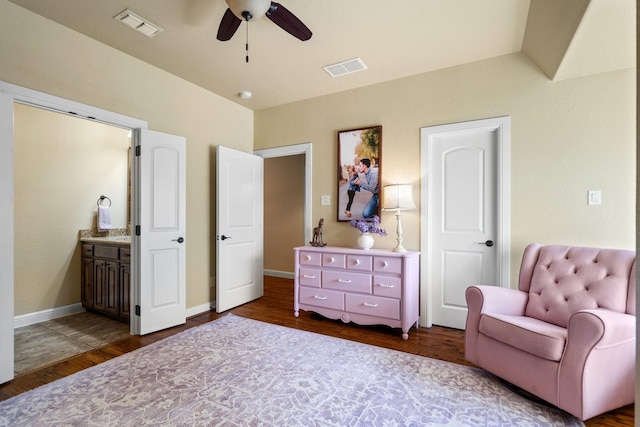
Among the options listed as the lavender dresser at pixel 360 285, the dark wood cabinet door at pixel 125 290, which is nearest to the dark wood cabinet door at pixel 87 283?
the dark wood cabinet door at pixel 125 290

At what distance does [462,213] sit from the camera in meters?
3.06

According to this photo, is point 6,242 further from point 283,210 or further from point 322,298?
point 283,210

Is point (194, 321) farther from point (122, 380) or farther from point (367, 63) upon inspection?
point (367, 63)

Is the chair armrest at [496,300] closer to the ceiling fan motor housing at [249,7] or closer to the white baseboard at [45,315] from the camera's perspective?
the ceiling fan motor housing at [249,7]

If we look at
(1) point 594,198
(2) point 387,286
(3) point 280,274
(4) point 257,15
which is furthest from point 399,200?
(3) point 280,274

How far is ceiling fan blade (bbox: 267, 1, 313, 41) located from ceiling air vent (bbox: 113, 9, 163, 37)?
117 cm

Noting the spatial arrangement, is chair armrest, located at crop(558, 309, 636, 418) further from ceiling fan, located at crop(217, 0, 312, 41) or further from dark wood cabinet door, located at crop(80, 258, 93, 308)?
dark wood cabinet door, located at crop(80, 258, 93, 308)

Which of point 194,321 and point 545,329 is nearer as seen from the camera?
point 545,329

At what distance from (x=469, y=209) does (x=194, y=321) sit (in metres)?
3.17

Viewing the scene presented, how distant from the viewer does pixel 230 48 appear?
8.92 ft

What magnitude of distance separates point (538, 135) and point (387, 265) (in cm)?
181

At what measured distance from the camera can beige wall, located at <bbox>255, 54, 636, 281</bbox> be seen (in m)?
2.43

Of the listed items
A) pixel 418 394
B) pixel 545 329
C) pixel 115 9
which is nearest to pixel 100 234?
pixel 115 9

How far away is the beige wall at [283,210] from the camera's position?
555cm
